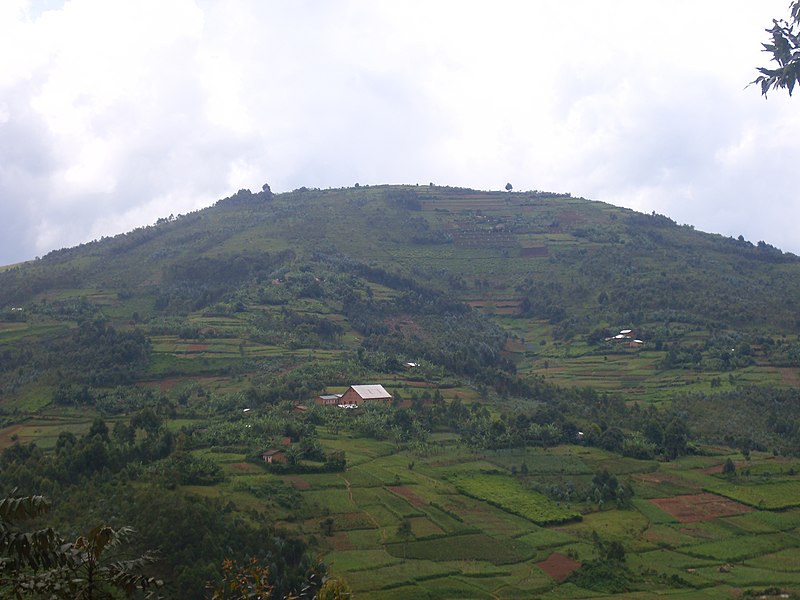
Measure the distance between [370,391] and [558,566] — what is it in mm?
29506

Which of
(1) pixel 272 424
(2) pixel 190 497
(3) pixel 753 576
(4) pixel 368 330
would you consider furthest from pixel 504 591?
(4) pixel 368 330

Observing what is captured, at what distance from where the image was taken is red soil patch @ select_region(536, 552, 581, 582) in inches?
1433

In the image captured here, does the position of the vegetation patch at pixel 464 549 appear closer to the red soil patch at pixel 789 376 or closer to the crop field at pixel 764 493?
the crop field at pixel 764 493

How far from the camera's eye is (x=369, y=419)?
5853 cm

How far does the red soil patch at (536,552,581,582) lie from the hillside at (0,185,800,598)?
1.46 ft

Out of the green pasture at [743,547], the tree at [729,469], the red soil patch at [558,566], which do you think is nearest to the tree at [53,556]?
the red soil patch at [558,566]

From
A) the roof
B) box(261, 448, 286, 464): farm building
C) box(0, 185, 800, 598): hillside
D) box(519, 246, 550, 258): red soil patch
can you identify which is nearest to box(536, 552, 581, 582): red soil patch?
box(0, 185, 800, 598): hillside

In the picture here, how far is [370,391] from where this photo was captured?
212 ft

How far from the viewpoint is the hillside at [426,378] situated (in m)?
40.7

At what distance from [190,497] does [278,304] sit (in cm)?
5748

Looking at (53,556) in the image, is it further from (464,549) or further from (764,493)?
(764,493)

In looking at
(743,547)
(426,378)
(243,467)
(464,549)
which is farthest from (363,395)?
(743,547)

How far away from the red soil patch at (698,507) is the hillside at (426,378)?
1.43 ft

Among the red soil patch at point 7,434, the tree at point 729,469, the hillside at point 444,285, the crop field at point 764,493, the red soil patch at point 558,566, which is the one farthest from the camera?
the hillside at point 444,285
